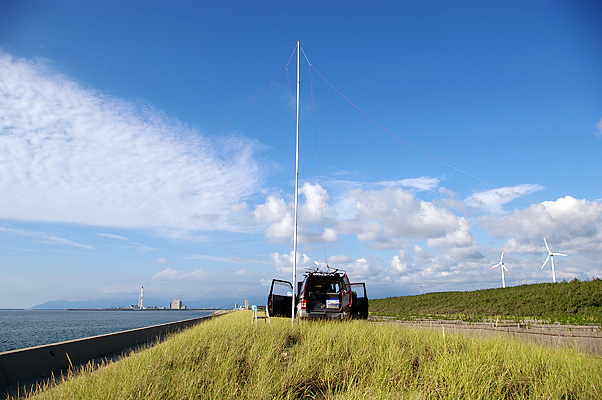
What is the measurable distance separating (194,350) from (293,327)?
4688 millimetres

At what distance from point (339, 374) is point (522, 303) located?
25.4m

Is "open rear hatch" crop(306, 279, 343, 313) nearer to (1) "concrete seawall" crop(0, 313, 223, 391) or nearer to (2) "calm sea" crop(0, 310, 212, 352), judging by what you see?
(1) "concrete seawall" crop(0, 313, 223, 391)

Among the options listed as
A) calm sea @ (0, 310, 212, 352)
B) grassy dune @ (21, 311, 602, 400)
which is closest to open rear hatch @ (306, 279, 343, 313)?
grassy dune @ (21, 311, 602, 400)

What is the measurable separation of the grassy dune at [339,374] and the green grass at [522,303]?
12.0m

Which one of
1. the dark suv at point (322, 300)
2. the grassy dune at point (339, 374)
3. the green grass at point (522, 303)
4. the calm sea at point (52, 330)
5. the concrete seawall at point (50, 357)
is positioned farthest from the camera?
the calm sea at point (52, 330)

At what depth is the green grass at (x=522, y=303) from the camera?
22156 millimetres

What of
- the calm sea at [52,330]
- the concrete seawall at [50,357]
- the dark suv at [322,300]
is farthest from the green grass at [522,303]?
the calm sea at [52,330]

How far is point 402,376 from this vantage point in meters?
6.29

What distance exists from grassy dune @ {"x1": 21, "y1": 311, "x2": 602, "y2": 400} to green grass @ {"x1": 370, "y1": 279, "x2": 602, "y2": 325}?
11972 mm

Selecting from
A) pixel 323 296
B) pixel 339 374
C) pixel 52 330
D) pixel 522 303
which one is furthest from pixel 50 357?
pixel 52 330

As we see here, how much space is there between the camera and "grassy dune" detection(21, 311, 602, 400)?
5414 millimetres

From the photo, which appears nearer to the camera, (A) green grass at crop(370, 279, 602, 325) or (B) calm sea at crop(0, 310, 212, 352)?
(A) green grass at crop(370, 279, 602, 325)

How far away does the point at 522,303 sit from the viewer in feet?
89.8

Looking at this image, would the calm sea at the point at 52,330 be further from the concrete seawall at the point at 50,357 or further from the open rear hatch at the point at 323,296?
the open rear hatch at the point at 323,296
